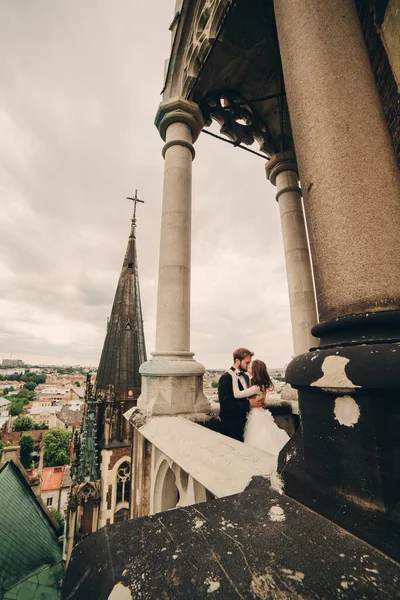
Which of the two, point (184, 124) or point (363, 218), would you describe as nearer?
point (363, 218)

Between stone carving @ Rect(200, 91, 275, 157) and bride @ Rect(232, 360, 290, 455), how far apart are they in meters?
5.55

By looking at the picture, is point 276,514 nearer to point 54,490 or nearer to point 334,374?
point 334,374

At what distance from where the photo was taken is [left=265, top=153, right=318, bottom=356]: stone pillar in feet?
17.7

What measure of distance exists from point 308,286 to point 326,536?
5.10 meters

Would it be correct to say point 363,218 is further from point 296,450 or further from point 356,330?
point 296,450

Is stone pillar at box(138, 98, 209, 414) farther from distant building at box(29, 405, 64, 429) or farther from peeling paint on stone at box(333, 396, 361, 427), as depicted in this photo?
distant building at box(29, 405, 64, 429)

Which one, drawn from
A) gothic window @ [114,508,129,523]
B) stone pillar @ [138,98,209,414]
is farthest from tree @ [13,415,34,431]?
stone pillar @ [138,98,209,414]

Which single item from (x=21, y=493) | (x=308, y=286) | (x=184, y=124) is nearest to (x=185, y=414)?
(x=308, y=286)

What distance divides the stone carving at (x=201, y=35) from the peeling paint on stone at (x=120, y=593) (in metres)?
5.92

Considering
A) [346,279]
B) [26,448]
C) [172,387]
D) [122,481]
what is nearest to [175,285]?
[172,387]

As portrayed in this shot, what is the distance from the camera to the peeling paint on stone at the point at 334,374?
122cm

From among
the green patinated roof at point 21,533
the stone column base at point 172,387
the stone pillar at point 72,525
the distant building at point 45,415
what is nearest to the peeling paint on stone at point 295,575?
the stone column base at point 172,387

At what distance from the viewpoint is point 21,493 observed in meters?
16.6

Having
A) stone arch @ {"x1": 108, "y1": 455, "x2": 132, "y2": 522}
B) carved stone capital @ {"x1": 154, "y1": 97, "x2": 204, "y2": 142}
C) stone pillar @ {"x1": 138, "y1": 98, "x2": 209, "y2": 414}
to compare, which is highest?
carved stone capital @ {"x1": 154, "y1": 97, "x2": 204, "y2": 142}
